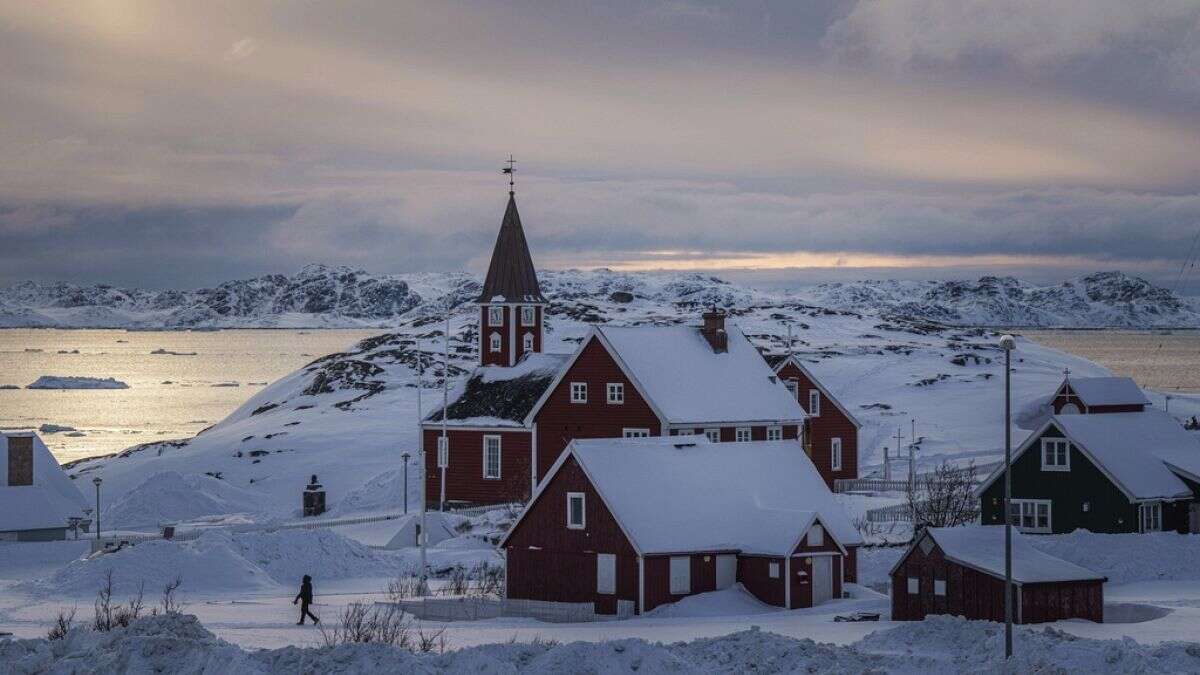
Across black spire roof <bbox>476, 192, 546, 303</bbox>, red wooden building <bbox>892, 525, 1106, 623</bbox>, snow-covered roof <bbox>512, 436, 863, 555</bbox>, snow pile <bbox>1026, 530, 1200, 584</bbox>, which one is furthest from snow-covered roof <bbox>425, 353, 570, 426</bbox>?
red wooden building <bbox>892, 525, 1106, 623</bbox>

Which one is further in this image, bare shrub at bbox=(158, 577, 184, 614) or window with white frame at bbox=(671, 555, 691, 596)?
window with white frame at bbox=(671, 555, 691, 596)

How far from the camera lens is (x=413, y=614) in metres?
43.6

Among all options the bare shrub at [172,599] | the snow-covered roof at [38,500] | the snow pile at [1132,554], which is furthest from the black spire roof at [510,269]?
the snow pile at [1132,554]

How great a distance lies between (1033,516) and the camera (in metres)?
53.9

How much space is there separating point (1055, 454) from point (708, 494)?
12.3 m

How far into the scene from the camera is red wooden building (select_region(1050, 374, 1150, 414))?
57.6m

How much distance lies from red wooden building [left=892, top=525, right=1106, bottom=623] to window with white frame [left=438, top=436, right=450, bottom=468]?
3408 cm

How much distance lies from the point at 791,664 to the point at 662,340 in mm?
39890

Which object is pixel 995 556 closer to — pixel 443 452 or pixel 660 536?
pixel 660 536

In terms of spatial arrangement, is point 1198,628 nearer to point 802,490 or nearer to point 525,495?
point 802,490

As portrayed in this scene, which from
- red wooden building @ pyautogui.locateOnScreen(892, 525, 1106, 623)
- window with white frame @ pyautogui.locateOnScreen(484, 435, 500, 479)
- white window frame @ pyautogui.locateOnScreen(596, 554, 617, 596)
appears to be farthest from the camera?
window with white frame @ pyautogui.locateOnScreen(484, 435, 500, 479)

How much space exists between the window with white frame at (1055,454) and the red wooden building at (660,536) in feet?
26.7

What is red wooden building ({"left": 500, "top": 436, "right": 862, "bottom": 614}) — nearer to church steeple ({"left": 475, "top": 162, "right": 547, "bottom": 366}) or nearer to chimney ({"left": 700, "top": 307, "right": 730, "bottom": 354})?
chimney ({"left": 700, "top": 307, "right": 730, "bottom": 354})

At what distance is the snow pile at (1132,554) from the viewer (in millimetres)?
47594
